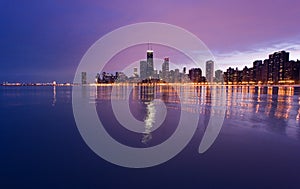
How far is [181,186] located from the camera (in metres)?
5.43

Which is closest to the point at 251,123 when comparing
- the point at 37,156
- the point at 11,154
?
the point at 37,156

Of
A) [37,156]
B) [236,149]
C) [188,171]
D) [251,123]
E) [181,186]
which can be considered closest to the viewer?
[181,186]

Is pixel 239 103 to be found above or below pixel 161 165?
above

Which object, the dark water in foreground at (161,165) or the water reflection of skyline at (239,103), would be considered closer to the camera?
the dark water in foreground at (161,165)

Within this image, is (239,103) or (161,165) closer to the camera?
(161,165)

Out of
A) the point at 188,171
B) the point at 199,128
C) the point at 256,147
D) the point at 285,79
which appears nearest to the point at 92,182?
the point at 188,171

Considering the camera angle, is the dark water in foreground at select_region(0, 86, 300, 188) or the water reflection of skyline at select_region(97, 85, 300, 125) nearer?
the dark water in foreground at select_region(0, 86, 300, 188)

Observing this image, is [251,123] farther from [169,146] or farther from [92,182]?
[92,182]

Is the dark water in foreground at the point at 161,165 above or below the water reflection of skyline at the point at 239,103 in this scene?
below

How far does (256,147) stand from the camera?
8156 millimetres

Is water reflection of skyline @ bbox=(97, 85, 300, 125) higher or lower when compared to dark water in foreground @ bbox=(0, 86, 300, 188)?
higher

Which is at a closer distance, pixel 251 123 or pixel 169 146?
pixel 169 146

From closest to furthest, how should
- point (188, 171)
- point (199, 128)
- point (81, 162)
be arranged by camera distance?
1. point (188, 171)
2. point (81, 162)
3. point (199, 128)

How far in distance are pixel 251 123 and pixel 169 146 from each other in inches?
247
